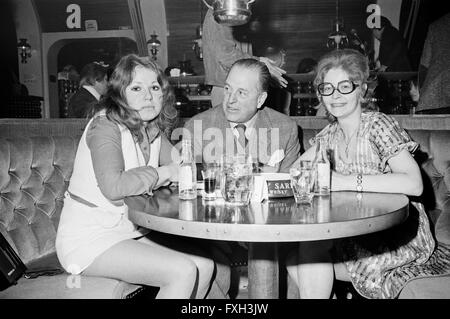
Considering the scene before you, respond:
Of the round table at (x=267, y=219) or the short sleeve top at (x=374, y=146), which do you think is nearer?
the round table at (x=267, y=219)

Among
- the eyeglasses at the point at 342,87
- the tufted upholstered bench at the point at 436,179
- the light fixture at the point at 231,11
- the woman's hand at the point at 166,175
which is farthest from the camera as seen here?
the light fixture at the point at 231,11

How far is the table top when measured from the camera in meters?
1.14

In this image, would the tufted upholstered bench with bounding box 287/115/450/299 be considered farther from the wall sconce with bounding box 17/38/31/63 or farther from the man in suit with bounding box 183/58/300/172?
the wall sconce with bounding box 17/38/31/63

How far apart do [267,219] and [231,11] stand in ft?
5.61

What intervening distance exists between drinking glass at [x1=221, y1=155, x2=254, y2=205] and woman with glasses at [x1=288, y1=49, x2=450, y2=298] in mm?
434

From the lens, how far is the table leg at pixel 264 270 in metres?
1.52

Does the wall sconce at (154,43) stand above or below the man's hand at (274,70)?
above

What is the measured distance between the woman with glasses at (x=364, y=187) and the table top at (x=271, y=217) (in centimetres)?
19

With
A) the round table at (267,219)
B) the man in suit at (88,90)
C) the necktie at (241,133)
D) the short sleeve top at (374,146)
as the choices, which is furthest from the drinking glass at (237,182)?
the man in suit at (88,90)

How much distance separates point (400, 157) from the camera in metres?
1.74

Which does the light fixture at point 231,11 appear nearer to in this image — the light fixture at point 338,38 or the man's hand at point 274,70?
the man's hand at point 274,70

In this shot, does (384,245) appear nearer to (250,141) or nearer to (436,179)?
(436,179)

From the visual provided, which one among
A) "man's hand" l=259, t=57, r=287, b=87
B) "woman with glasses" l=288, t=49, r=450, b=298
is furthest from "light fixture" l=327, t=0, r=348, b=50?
"woman with glasses" l=288, t=49, r=450, b=298

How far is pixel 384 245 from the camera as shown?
5.87 ft
